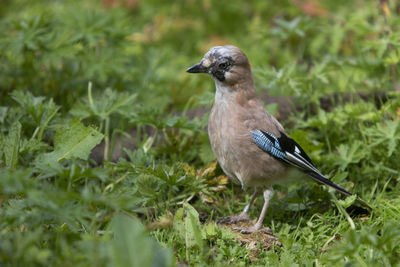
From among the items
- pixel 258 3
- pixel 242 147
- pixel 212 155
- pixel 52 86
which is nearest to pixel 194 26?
pixel 258 3

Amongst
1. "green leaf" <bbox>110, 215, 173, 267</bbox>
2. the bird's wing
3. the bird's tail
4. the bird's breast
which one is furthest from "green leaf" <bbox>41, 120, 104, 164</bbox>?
the bird's tail

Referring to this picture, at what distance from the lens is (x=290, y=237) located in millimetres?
3783

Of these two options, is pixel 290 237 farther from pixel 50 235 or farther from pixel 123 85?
pixel 123 85

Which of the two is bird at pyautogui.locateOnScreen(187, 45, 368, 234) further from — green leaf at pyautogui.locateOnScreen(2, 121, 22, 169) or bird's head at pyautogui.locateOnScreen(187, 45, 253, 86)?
green leaf at pyautogui.locateOnScreen(2, 121, 22, 169)

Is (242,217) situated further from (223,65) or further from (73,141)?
(73,141)

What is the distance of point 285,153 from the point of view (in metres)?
4.00

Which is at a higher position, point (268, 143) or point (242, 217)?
point (268, 143)

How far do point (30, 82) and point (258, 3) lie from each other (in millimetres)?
3808

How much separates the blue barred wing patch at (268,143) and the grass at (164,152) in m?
0.45

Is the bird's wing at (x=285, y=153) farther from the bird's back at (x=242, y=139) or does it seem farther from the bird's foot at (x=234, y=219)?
the bird's foot at (x=234, y=219)

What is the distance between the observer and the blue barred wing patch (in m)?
3.94

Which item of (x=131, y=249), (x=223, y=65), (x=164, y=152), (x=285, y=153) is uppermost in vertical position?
(x=223, y=65)

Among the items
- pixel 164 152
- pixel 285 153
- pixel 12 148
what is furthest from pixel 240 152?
pixel 12 148

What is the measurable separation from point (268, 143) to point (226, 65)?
2.41 feet
